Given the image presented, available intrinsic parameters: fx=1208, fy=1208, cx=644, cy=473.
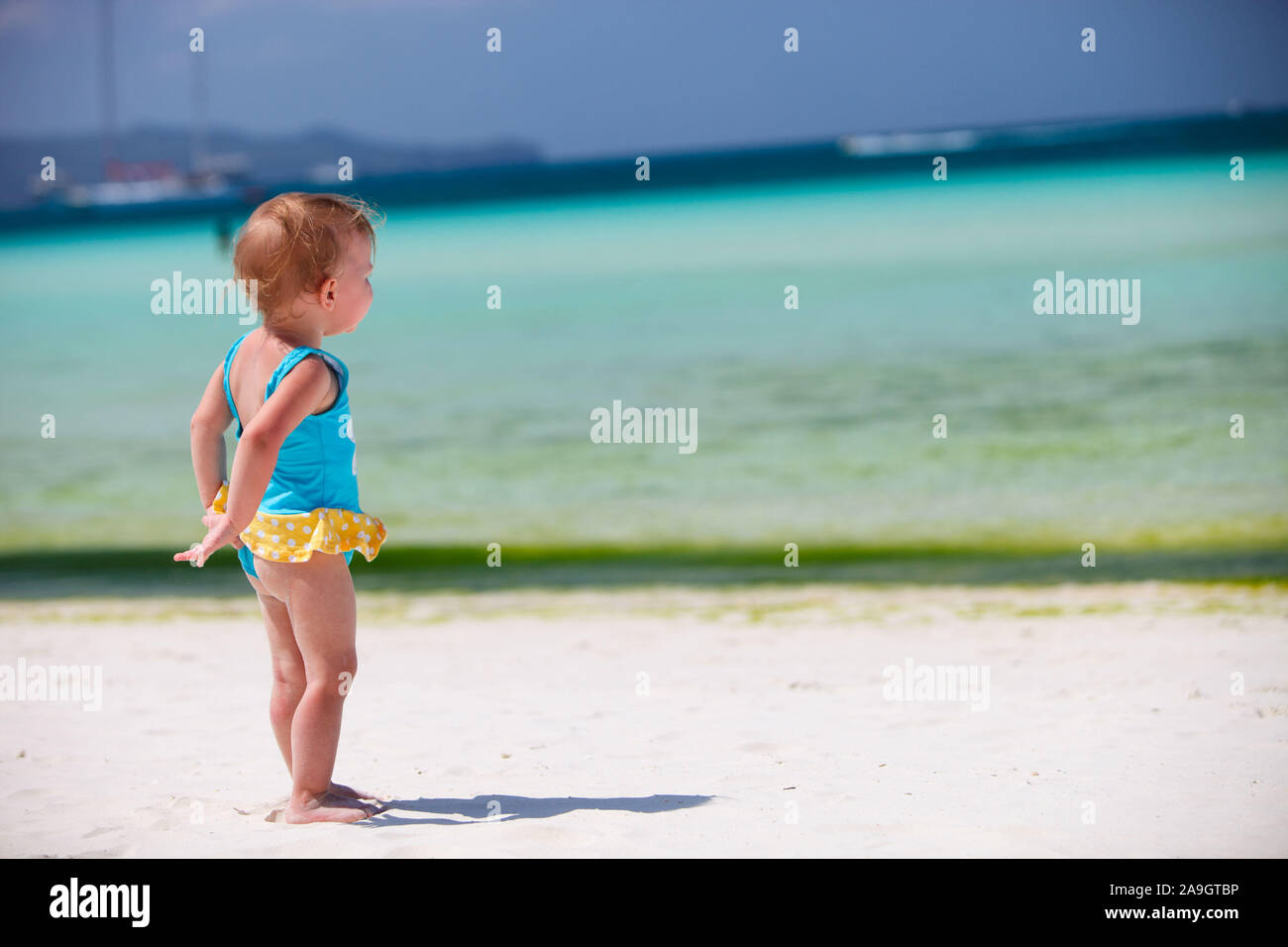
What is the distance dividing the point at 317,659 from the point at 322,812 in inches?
16.2

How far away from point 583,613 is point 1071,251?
2296 cm

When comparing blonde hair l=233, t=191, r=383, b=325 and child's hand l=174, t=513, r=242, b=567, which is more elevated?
blonde hair l=233, t=191, r=383, b=325

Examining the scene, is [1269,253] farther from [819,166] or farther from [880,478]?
[819,166]

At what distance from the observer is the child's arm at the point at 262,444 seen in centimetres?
281

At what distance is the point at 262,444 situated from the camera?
9.21ft

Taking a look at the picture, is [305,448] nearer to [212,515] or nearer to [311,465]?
[311,465]

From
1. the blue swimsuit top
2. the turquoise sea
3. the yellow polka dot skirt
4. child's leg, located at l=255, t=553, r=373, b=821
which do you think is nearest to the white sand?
child's leg, located at l=255, t=553, r=373, b=821

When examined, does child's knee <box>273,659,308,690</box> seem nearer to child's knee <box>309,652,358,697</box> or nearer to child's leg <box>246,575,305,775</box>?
child's leg <box>246,575,305,775</box>

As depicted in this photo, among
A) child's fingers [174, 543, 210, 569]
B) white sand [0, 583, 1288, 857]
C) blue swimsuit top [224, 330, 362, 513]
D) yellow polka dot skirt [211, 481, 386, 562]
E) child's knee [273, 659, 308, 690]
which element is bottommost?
white sand [0, 583, 1288, 857]

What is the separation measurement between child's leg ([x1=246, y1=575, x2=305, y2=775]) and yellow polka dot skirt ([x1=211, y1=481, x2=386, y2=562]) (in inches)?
7.8

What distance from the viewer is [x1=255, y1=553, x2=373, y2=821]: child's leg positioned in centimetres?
303

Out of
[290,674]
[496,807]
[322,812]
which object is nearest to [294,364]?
[290,674]

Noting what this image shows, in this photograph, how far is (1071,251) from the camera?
87.5 ft

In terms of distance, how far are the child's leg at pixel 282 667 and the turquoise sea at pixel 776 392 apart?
565 centimetres
